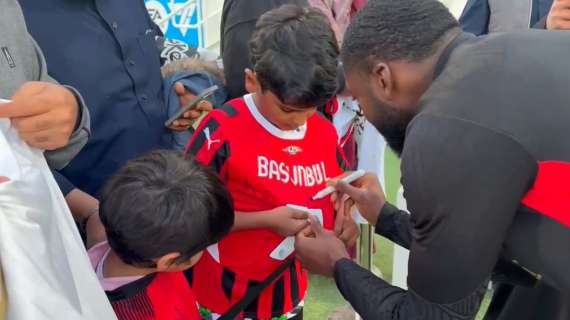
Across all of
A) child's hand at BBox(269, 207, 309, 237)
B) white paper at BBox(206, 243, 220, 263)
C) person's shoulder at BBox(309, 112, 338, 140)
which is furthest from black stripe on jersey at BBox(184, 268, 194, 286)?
person's shoulder at BBox(309, 112, 338, 140)

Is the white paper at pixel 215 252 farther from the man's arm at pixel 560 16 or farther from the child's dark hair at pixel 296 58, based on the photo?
the man's arm at pixel 560 16

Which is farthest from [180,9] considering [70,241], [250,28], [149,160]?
[70,241]

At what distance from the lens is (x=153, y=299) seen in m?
1.39

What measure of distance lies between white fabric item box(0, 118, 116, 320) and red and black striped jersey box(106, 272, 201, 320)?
285 mm

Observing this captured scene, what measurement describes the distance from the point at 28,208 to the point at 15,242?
0.26ft

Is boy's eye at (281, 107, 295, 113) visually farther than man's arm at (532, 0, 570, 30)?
A: No

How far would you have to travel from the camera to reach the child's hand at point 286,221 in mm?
1709

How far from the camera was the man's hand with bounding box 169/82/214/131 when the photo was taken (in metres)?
1.75

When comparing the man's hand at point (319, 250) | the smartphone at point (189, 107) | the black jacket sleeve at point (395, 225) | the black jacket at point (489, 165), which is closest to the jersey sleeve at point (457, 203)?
the black jacket at point (489, 165)

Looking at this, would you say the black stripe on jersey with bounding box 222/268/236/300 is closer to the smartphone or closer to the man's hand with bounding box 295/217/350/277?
the man's hand with bounding box 295/217/350/277

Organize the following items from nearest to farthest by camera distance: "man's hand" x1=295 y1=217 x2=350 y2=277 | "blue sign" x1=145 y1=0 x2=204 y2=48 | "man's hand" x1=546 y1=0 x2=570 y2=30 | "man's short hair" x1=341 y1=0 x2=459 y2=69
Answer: "man's short hair" x1=341 y1=0 x2=459 y2=69, "man's hand" x1=295 y1=217 x2=350 y2=277, "man's hand" x1=546 y1=0 x2=570 y2=30, "blue sign" x1=145 y1=0 x2=204 y2=48

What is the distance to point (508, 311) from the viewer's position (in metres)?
1.53

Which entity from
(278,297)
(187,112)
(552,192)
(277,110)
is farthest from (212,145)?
(552,192)

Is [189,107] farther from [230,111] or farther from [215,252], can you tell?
[215,252]
